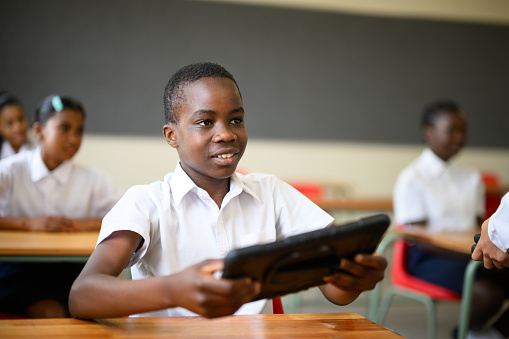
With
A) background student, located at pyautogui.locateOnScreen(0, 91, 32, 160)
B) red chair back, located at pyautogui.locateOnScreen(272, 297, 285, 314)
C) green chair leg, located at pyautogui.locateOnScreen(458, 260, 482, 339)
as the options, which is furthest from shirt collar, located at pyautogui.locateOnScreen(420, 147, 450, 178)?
background student, located at pyautogui.locateOnScreen(0, 91, 32, 160)

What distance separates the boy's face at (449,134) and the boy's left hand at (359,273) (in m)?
2.18

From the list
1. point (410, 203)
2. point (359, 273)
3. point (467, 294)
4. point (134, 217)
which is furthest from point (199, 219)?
point (410, 203)

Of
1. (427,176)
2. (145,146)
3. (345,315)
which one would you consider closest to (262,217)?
(345,315)

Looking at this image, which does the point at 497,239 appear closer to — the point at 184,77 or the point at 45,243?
the point at 184,77

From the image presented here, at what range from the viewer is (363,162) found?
5414 mm

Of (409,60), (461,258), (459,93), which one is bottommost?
(461,258)

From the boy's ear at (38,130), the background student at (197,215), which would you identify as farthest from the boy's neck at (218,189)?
the boy's ear at (38,130)

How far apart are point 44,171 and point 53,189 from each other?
83mm

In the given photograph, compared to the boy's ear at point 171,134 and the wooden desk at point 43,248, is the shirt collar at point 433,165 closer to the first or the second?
the wooden desk at point 43,248

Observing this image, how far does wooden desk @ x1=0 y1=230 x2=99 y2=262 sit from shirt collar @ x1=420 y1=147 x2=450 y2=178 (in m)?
1.87

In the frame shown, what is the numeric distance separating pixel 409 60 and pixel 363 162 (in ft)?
3.76

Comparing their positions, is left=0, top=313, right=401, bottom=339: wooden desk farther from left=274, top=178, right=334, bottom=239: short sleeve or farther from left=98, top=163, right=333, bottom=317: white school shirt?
left=274, top=178, right=334, bottom=239: short sleeve

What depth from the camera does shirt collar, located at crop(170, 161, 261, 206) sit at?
115cm

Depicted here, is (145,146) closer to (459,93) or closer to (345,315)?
(459,93)
